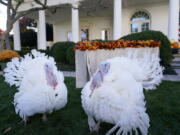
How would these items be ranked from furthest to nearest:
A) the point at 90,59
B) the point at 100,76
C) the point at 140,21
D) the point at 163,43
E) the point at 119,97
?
A: 1. the point at 140,21
2. the point at 163,43
3. the point at 90,59
4. the point at 100,76
5. the point at 119,97

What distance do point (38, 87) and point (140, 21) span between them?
454 inches

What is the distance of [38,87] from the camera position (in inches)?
72.6

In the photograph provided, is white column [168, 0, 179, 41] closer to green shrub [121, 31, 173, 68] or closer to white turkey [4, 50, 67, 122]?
green shrub [121, 31, 173, 68]

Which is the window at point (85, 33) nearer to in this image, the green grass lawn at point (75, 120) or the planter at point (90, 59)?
the planter at point (90, 59)

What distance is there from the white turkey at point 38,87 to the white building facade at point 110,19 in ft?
25.3

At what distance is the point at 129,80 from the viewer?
154cm

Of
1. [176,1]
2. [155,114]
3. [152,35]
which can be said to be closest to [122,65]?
[155,114]

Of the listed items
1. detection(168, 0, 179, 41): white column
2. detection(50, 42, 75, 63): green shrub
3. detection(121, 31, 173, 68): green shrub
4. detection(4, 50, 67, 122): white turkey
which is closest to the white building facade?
detection(168, 0, 179, 41): white column

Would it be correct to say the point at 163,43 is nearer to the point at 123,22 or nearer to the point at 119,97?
the point at 119,97

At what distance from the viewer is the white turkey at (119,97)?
4.81ft

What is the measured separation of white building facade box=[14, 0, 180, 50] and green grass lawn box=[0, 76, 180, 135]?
275 inches

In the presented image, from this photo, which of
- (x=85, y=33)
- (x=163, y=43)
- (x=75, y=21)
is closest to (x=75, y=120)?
(x=163, y=43)

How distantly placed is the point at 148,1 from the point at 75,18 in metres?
5.57

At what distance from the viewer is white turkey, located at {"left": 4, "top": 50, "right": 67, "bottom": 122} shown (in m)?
1.83
